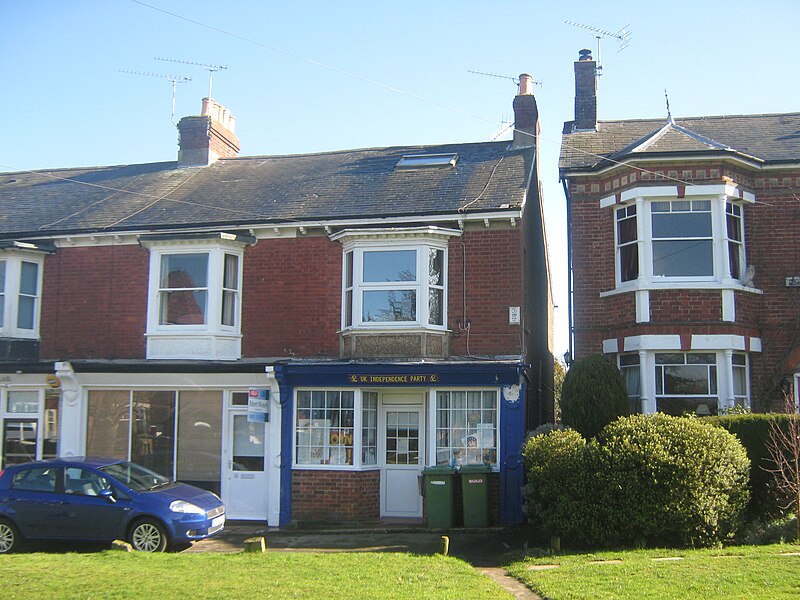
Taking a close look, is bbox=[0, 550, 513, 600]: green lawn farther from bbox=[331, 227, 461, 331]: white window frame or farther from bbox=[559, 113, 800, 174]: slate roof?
bbox=[559, 113, 800, 174]: slate roof

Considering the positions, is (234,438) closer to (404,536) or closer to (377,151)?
(404,536)

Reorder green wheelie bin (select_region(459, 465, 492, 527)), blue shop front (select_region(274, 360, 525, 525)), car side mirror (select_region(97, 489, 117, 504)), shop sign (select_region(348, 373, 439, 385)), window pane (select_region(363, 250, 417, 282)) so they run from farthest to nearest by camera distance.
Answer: window pane (select_region(363, 250, 417, 282)) < shop sign (select_region(348, 373, 439, 385)) < blue shop front (select_region(274, 360, 525, 525)) < green wheelie bin (select_region(459, 465, 492, 527)) < car side mirror (select_region(97, 489, 117, 504))

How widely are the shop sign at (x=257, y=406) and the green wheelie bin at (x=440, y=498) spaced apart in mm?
3597

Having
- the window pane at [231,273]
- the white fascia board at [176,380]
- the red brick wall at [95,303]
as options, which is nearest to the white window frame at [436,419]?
the white fascia board at [176,380]

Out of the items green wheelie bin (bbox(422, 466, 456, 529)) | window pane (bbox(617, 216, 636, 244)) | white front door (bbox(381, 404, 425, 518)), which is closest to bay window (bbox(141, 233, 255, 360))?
white front door (bbox(381, 404, 425, 518))

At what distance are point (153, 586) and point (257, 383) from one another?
280 inches

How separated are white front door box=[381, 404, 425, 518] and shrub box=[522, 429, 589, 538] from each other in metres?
3.33

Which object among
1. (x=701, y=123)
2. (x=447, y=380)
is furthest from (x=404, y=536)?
(x=701, y=123)

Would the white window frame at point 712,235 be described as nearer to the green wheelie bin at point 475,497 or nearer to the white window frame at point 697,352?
the white window frame at point 697,352

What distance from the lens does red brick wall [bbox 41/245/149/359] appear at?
58.2 ft

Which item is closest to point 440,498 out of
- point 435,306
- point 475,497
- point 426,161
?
point 475,497

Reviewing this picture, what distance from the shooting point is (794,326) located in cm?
1606

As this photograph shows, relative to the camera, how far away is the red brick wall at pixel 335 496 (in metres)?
15.9

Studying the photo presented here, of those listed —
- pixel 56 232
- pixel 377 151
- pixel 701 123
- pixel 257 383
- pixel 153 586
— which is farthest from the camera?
pixel 377 151
